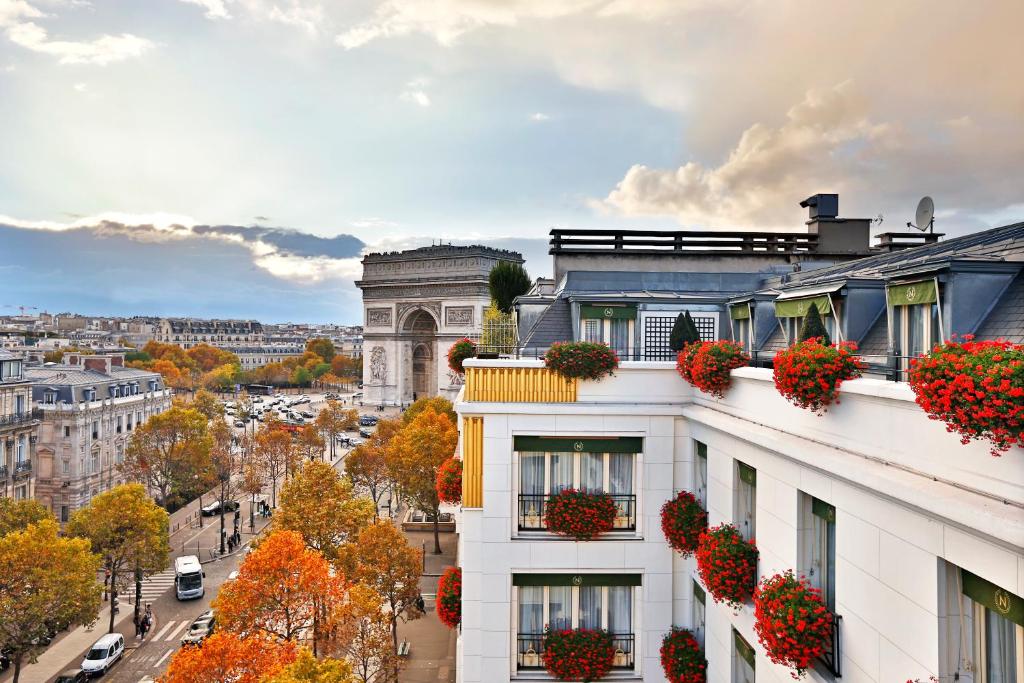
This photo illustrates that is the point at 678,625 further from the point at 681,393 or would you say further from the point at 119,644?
the point at 119,644

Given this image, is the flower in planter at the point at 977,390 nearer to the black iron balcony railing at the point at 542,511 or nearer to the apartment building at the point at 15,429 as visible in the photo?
the black iron balcony railing at the point at 542,511

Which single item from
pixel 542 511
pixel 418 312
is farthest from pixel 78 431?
pixel 542 511

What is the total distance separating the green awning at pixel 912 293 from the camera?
596cm

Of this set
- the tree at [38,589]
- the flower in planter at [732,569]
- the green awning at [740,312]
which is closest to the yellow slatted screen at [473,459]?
the flower in planter at [732,569]

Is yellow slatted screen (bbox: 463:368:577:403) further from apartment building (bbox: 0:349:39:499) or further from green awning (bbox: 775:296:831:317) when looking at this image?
apartment building (bbox: 0:349:39:499)

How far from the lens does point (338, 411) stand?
57594mm

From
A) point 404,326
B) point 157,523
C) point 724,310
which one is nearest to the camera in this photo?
point 724,310

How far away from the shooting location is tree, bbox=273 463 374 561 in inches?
846

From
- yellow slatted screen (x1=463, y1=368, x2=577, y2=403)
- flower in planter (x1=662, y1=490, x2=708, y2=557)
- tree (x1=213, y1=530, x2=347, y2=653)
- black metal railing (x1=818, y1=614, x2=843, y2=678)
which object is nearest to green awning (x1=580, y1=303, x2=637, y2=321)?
yellow slatted screen (x1=463, y1=368, x2=577, y2=403)

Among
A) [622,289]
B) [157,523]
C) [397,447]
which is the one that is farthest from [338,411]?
[622,289]

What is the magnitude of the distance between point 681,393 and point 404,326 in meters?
56.7

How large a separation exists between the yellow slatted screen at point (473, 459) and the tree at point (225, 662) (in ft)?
17.7

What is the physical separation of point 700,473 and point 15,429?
3574 cm

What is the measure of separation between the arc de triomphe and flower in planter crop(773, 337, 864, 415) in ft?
170
